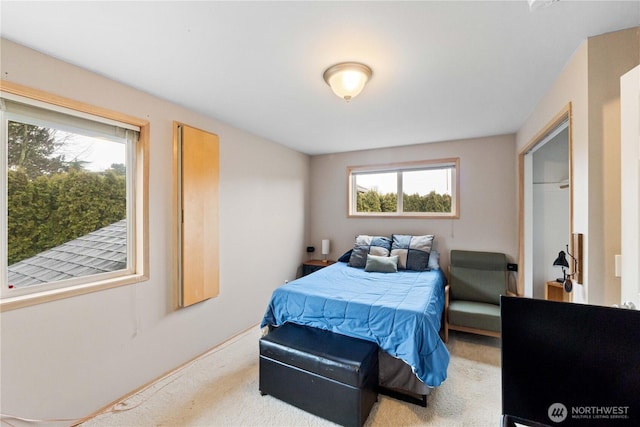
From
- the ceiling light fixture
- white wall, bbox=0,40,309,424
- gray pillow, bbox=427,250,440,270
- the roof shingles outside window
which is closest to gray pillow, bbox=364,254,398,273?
gray pillow, bbox=427,250,440,270

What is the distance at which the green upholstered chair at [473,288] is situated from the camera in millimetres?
2902

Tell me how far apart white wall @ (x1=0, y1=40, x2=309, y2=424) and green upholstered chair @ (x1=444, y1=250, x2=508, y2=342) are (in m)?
2.34

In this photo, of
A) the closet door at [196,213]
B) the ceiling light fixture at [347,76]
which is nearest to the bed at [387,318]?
the closet door at [196,213]

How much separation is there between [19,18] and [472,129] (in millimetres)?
3917

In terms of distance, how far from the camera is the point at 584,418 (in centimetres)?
82

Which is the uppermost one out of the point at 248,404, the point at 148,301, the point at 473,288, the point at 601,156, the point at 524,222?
the point at 601,156

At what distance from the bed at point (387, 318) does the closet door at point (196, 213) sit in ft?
2.48

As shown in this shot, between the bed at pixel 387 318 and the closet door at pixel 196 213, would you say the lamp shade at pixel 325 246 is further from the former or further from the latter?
the closet door at pixel 196 213

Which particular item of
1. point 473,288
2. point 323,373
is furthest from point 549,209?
point 323,373

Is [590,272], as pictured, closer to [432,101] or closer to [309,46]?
[432,101]

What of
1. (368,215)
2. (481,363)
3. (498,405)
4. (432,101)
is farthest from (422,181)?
(498,405)

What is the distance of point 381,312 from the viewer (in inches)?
80.8

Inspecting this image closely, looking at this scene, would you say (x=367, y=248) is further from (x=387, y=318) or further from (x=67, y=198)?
(x=67, y=198)

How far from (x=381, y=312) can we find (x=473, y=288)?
6.38ft
